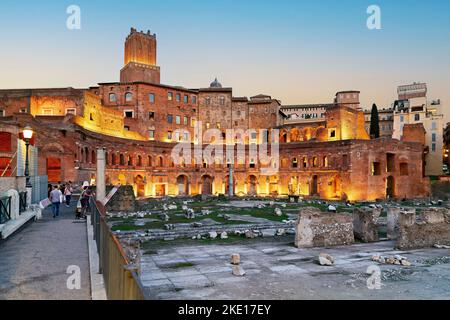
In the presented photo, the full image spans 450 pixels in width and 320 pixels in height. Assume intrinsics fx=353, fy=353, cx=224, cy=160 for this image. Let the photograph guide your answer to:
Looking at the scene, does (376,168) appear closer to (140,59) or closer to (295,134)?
(295,134)

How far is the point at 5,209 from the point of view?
11.0 m

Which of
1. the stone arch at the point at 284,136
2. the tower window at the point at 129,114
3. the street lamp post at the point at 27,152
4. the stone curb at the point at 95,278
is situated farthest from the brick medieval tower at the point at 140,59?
the stone curb at the point at 95,278

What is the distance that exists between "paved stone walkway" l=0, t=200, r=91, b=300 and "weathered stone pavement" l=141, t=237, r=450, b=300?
6.61 ft

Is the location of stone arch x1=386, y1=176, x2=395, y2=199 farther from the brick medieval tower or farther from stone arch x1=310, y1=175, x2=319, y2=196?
the brick medieval tower

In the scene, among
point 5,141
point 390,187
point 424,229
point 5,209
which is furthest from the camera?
point 390,187

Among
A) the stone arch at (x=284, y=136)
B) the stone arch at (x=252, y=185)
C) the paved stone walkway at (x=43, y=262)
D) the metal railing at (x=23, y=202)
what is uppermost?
the stone arch at (x=284, y=136)

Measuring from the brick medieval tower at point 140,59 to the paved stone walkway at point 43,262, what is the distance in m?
49.1

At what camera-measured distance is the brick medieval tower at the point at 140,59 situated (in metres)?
58.3

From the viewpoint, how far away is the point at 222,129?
5891cm

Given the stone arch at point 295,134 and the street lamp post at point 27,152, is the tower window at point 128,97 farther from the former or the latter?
the street lamp post at point 27,152

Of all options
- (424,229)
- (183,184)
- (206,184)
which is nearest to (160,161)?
(183,184)

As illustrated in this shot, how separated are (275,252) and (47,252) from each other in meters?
7.49

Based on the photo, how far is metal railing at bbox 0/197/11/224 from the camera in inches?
416

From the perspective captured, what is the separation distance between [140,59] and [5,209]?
52168 millimetres
